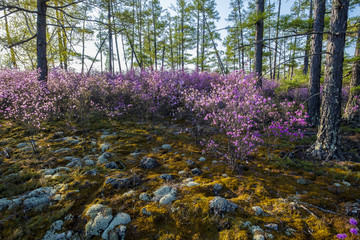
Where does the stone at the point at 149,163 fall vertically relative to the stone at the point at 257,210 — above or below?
above

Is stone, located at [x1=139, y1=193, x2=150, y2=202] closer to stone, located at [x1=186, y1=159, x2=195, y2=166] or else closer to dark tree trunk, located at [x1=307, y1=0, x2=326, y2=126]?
stone, located at [x1=186, y1=159, x2=195, y2=166]

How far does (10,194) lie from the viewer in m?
2.53

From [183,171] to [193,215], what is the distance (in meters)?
1.09

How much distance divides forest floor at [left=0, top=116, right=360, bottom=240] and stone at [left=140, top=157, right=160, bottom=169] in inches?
0.8

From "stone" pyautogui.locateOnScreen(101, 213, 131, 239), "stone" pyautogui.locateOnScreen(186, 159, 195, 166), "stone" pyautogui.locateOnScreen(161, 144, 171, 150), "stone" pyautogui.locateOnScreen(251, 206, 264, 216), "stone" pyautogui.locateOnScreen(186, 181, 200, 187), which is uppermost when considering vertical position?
"stone" pyautogui.locateOnScreen(161, 144, 171, 150)

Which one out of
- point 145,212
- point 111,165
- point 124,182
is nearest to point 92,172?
point 111,165

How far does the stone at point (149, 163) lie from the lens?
129 inches

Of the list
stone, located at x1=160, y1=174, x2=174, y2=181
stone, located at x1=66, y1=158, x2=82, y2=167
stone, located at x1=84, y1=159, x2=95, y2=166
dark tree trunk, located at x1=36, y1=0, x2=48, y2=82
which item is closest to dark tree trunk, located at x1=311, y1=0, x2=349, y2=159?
stone, located at x1=160, y1=174, x2=174, y2=181

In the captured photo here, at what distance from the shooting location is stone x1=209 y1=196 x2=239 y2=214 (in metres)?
2.03

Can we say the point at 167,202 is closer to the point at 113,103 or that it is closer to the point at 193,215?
the point at 193,215

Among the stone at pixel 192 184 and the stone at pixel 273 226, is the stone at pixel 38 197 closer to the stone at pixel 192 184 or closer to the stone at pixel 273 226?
the stone at pixel 192 184

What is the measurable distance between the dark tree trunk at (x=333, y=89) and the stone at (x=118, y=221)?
3.76 meters

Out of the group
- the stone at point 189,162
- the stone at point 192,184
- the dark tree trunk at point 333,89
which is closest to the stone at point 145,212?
the stone at point 192,184

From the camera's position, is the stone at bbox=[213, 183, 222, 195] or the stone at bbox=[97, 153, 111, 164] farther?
the stone at bbox=[97, 153, 111, 164]
